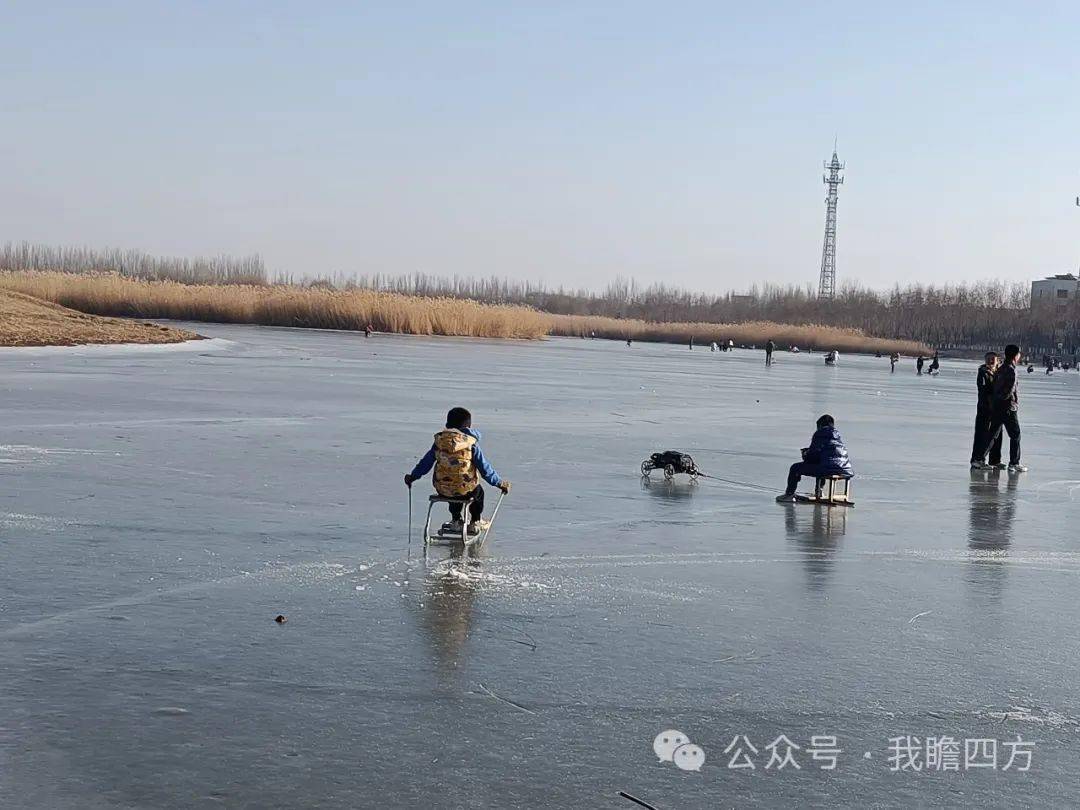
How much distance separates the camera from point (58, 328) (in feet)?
134

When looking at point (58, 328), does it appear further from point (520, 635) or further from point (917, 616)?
point (917, 616)

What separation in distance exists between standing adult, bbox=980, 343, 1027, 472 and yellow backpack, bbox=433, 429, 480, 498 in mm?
9126

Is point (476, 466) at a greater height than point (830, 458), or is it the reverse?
point (476, 466)

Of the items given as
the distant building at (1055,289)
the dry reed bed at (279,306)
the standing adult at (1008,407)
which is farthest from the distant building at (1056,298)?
the standing adult at (1008,407)

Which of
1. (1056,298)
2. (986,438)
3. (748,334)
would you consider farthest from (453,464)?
(1056,298)

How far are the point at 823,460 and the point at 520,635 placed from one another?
5936 millimetres

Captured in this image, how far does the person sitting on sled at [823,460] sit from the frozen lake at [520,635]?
0.93 ft

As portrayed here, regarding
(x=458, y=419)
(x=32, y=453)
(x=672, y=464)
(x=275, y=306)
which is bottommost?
(x=32, y=453)

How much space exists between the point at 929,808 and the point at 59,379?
71.8 ft

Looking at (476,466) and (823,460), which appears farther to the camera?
(823,460)

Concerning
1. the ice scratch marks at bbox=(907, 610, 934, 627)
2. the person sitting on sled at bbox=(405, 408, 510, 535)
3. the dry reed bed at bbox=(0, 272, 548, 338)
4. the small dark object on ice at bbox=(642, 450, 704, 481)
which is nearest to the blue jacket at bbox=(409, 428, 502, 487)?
the person sitting on sled at bbox=(405, 408, 510, 535)

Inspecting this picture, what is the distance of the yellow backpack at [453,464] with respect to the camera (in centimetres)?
882

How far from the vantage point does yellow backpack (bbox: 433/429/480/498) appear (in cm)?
→ 882

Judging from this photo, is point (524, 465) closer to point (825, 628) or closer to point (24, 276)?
point (825, 628)
